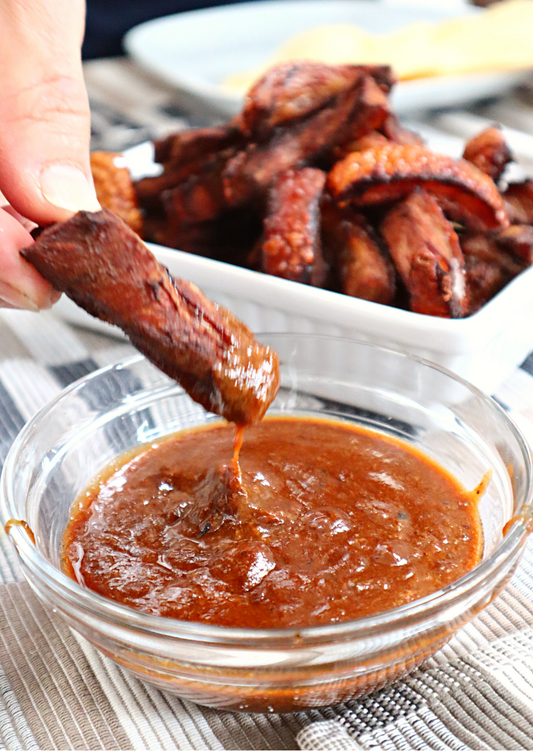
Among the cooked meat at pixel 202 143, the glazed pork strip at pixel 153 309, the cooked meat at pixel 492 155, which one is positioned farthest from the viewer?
the cooked meat at pixel 202 143

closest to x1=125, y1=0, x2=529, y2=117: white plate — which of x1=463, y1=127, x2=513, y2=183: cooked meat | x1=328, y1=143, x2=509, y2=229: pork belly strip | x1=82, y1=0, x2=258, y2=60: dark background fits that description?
x1=82, y1=0, x2=258, y2=60: dark background

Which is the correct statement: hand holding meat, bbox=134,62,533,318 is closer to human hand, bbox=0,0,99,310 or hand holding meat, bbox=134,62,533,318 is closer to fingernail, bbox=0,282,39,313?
human hand, bbox=0,0,99,310

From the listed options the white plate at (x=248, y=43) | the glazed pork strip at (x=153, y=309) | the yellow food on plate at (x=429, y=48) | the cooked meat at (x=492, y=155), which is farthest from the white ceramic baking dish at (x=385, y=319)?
the yellow food on plate at (x=429, y=48)

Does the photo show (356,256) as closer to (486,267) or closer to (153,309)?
(486,267)

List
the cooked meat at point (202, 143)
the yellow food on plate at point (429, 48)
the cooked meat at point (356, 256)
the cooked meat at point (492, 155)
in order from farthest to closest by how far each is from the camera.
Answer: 1. the yellow food on plate at point (429, 48)
2. the cooked meat at point (202, 143)
3. the cooked meat at point (492, 155)
4. the cooked meat at point (356, 256)

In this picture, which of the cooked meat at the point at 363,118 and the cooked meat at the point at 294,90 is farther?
the cooked meat at the point at 294,90

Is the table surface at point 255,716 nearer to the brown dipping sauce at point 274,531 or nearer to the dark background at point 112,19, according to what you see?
the brown dipping sauce at point 274,531
